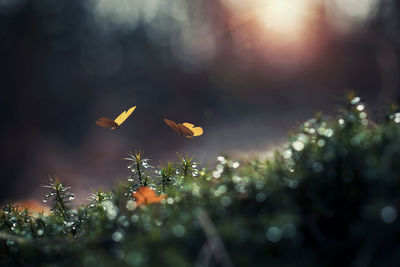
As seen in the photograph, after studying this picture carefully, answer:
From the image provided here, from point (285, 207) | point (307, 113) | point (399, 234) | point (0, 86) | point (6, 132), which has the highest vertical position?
point (0, 86)

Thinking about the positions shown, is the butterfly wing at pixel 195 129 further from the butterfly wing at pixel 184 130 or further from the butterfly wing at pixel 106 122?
the butterfly wing at pixel 106 122

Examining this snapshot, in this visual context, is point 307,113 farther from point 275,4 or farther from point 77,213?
point 77,213

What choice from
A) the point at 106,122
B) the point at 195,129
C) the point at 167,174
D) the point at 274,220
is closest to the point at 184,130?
the point at 195,129

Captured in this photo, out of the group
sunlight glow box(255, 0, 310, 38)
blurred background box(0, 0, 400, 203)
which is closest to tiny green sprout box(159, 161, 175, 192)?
blurred background box(0, 0, 400, 203)

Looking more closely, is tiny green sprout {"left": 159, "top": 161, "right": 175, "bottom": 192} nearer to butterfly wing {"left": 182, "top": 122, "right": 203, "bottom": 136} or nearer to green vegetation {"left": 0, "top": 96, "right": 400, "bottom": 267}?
butterfly wing {"left": 182, "top": 122, "right": 203, "bottom": 136}

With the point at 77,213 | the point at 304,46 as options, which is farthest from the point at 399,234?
the point at 304,46

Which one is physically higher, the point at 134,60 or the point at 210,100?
the point at 134,60
